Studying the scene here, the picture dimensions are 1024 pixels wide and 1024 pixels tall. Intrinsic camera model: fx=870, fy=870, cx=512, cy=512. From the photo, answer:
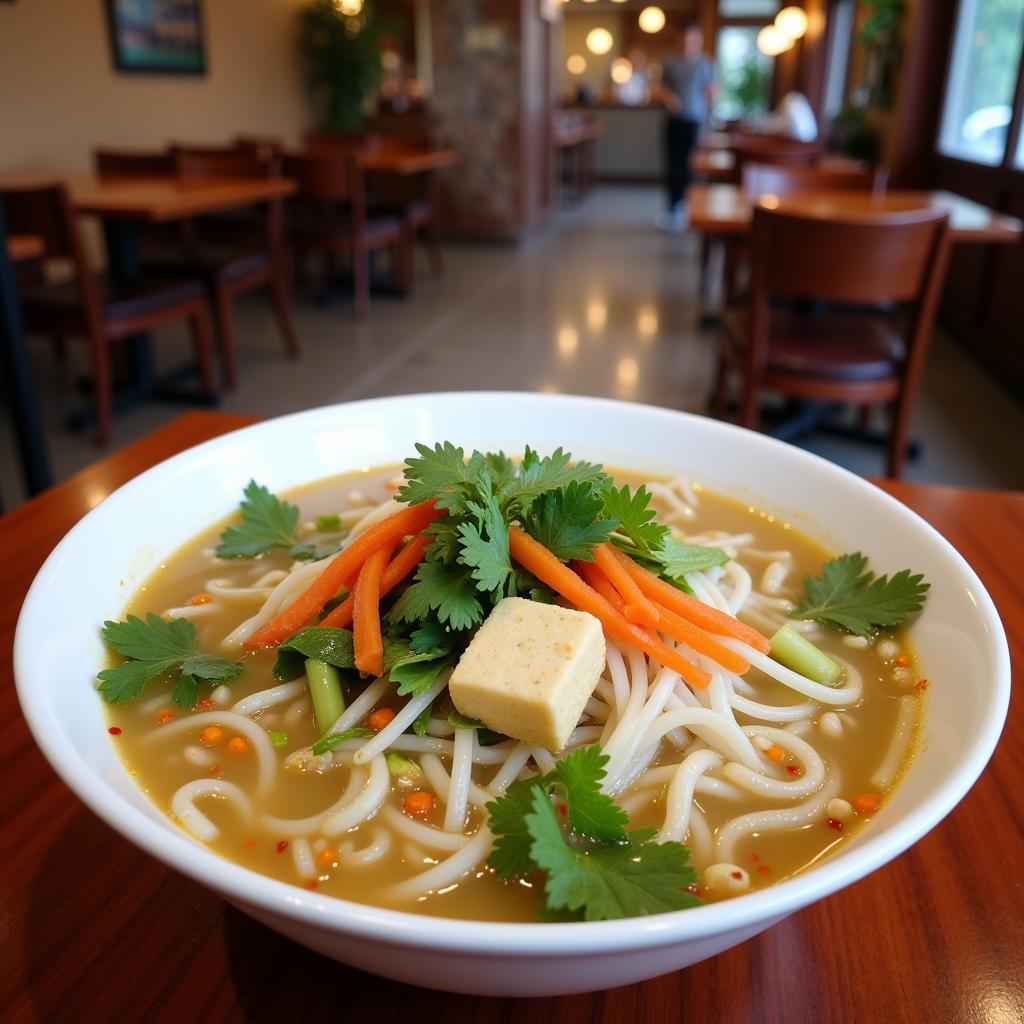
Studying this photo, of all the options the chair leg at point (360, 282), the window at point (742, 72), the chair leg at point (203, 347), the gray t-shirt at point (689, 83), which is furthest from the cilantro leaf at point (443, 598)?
the window at point (742, 72)

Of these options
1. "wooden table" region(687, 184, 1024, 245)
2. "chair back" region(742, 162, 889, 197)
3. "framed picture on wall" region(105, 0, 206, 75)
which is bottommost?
"wooden table" region(687, 184, 1024, 245)

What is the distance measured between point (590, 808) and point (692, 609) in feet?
0.84

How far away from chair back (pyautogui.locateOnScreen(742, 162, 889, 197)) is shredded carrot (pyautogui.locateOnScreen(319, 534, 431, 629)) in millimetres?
4079

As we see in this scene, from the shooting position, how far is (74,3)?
6.64 meters

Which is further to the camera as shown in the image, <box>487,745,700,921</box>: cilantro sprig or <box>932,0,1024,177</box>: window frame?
<box>932,0,1024,177</box>: window frame

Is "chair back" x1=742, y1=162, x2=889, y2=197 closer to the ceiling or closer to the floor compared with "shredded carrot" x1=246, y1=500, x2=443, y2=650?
closer to the ceiling

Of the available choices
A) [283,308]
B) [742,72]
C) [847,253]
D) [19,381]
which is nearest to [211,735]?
[19,381]

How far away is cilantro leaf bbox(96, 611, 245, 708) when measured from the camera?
77 cm

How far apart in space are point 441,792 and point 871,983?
0.35 metres

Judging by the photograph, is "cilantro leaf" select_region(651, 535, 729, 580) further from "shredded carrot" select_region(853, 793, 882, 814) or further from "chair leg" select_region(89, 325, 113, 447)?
"chair leg" select_region(89, 325, 113, 447)

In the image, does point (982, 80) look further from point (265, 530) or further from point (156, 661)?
point (156, 661)

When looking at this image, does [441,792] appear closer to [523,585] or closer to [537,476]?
[523,585]

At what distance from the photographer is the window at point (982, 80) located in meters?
5.58

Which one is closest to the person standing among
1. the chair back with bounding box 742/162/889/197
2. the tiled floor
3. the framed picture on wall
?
the tiled floor
